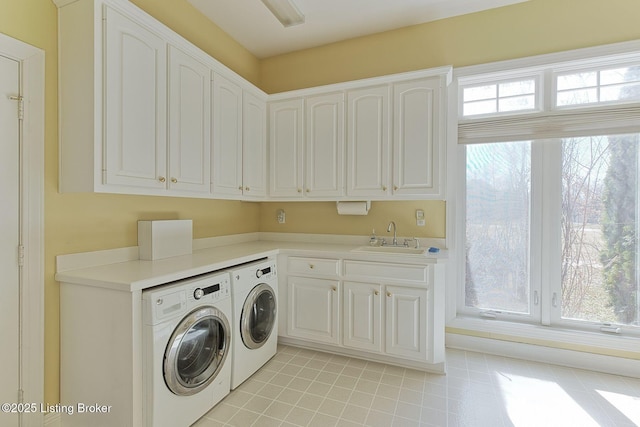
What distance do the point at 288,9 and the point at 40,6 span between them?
135 centimetres

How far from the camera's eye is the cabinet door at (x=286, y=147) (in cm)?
293

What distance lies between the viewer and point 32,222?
1.59 meters

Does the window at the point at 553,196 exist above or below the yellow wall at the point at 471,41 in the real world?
below

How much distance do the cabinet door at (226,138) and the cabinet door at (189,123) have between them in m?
0.08

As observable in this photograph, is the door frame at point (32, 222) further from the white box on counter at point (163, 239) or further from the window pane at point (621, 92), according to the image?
the window pane at point (621, 92)

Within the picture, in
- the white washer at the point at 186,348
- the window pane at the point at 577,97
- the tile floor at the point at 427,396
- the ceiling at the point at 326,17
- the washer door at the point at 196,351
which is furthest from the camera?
the ceiling at the point at 326,17

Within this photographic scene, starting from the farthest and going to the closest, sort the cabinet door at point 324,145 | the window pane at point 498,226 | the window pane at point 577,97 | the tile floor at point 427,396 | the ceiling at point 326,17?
the cabinet door at point 324,145 < the window pane at point 498,226 < the ceiling at point 326,17 < the window pane at point 577,97 < the tile floor at point 427,396

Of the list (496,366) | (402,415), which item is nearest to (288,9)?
(402,415)

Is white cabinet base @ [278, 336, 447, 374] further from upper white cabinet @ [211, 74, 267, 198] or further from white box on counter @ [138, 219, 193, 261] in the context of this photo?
upper white cabinet @ [211, 74, 267, 198]

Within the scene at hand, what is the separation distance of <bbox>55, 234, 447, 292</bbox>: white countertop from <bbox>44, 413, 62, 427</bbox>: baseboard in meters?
0.77

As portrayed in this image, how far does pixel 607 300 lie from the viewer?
7.93 feet

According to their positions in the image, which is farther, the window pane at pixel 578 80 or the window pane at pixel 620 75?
the window pane at pixel 578 80

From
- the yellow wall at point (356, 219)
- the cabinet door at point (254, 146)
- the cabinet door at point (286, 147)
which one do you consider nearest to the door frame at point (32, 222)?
the cabinet door at point (254, 146)

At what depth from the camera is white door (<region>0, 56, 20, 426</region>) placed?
151 cm
